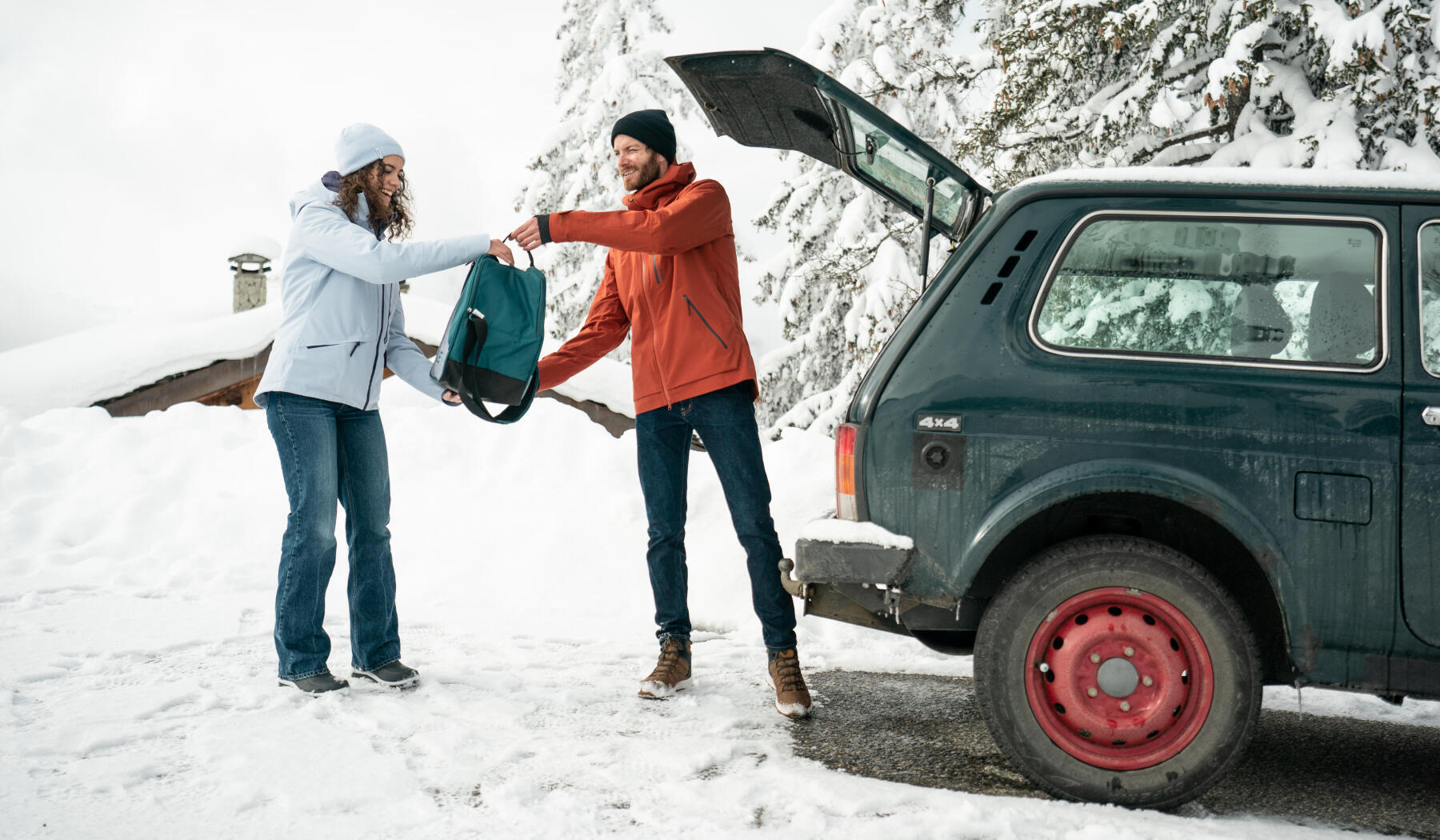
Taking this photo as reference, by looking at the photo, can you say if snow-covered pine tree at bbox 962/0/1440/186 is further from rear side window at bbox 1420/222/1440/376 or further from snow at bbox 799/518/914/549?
snow at bbox 799/518/914/549

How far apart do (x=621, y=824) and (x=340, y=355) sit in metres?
2.18

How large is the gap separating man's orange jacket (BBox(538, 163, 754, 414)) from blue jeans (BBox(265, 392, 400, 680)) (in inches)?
32.0

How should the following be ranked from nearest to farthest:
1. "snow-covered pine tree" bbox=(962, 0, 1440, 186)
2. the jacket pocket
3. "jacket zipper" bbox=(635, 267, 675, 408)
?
the jacket pocket → "jacket zipper" bbox=(635, 267, 675, 408) → "snow-covered pine tree" bbox=(962, 0, 1440, 186)

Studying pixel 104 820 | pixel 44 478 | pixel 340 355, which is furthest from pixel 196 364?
pixel 104 820

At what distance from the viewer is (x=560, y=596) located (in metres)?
6.12

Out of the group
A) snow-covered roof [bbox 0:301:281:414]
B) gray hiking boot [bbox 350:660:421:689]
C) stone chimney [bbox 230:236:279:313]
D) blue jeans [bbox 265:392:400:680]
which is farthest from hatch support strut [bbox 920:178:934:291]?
stone chimney [bbox 230:236:279:313]

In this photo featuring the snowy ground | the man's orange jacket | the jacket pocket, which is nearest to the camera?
the snowy ground

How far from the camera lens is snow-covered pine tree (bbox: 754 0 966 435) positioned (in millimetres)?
14102

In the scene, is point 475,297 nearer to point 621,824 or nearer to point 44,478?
point 621,824

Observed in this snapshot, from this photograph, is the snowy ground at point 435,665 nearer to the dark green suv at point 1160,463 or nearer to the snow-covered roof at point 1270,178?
the dark green suv at point 1160,463

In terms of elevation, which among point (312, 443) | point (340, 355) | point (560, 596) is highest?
point (340, 355)

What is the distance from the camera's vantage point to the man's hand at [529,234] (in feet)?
12.4

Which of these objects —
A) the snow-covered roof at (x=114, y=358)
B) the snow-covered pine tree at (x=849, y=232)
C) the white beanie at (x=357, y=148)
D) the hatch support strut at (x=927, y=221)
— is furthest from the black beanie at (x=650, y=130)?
the snow-covered roof at (x=114, y=358)

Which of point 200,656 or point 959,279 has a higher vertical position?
point 959,279
